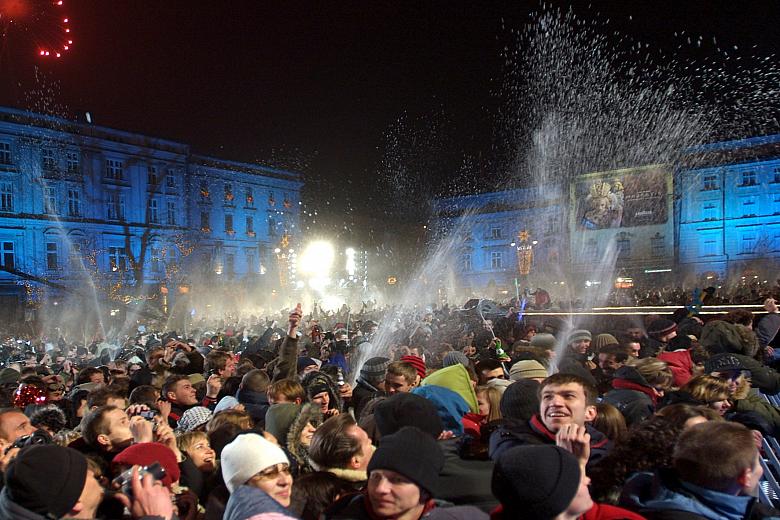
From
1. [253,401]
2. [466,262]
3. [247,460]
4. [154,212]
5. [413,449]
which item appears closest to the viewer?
[413,449]

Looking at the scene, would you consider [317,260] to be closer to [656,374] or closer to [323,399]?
[323,399]

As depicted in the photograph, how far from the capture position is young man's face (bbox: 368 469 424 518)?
276 cm

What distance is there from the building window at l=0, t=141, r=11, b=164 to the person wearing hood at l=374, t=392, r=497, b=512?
5052 centimetres

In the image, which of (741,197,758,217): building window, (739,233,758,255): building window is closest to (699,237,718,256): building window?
(739,233,758,255): building window

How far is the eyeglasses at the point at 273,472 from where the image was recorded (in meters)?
3.27

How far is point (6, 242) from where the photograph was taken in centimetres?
4500

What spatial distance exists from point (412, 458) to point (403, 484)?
12 centimetres

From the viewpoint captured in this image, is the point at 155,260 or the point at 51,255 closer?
the point at 51,255

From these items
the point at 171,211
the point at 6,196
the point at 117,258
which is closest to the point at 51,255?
the point at 6,196

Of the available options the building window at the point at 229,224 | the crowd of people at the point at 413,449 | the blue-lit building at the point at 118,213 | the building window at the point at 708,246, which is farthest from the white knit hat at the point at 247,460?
the building window at the point at 708,246

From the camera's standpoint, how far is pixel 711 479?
2.74 m

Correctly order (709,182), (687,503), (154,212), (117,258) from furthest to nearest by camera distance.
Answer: (709,182)
(154,212)
(117,258)
(687,503)

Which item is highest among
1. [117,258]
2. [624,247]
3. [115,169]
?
[115,169]

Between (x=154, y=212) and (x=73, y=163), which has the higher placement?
(x=73, y=163)
